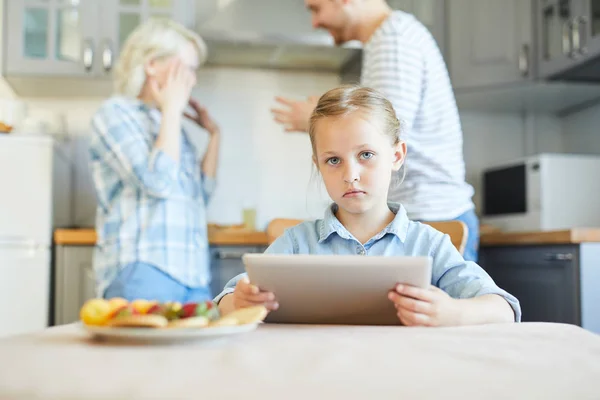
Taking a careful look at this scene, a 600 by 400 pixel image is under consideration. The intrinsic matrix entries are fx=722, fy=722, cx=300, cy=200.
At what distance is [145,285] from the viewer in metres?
2.01

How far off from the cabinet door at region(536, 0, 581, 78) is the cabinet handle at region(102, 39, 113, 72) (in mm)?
1617

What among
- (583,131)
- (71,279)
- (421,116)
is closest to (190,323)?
(421,116)

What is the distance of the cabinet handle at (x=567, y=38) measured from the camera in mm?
2551

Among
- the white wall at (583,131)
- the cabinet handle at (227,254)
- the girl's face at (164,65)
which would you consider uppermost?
the girl's face at (164,65)

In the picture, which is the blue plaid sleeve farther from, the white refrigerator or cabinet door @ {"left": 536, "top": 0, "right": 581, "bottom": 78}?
cabinet door @ {"left": 536, "top": 0, "right": 581, "bottom": 78}

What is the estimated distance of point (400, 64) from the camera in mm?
1533

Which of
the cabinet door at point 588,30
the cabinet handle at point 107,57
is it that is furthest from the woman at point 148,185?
the cabinet door at point 588,30

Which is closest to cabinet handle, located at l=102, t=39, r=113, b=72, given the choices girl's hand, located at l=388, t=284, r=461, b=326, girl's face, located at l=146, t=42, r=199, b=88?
girl's face, located at l=146, t=42, r=199, b=88

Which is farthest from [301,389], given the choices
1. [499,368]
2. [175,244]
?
[175,244]

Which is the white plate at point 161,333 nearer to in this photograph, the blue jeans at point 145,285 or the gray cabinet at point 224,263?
the blue jeans at point 145,285

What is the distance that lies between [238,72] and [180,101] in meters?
0.93

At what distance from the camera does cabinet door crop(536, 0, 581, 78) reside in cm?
255

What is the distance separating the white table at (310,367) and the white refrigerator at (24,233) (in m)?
1.77

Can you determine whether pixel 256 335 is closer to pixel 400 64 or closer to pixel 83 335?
pixel 83 335
